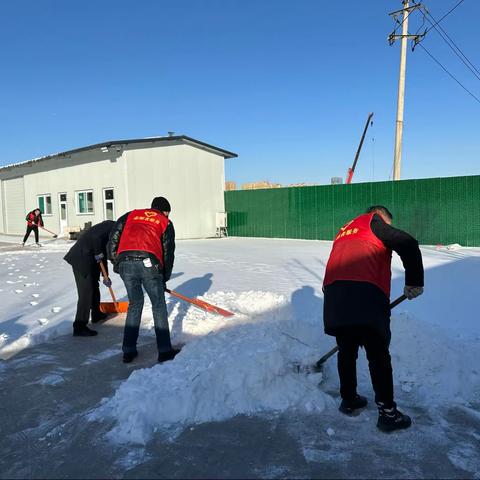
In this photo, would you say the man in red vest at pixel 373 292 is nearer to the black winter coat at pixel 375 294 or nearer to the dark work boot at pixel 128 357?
the black winter coat at pixel 375 294

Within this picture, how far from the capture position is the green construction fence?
1259cm

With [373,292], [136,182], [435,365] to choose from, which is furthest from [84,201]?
[373,292]

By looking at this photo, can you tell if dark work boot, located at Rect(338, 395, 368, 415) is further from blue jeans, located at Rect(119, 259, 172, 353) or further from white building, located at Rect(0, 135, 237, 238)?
white building, located at Rect(0, 135, 237, 238)

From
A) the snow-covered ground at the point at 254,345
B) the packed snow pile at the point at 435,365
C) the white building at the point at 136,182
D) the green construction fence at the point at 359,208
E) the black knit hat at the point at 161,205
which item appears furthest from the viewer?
the white building at the point at 136,182

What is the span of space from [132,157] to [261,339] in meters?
14.6

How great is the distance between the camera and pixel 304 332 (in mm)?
4547

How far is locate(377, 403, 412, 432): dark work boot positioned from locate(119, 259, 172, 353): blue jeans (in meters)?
2.04

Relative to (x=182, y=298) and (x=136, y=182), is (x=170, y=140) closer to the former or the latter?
(x=136, y=182)

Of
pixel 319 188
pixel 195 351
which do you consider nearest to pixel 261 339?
pixel 195 351

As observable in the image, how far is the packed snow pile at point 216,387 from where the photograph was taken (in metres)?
2.92

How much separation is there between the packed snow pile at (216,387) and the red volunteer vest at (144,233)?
1004 millimetres

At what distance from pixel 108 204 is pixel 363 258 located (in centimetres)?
1657

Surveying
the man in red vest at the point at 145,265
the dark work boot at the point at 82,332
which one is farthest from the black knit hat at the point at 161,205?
the dark work boot at the point at 82,332

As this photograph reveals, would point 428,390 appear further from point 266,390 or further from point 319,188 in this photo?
point 319,188
